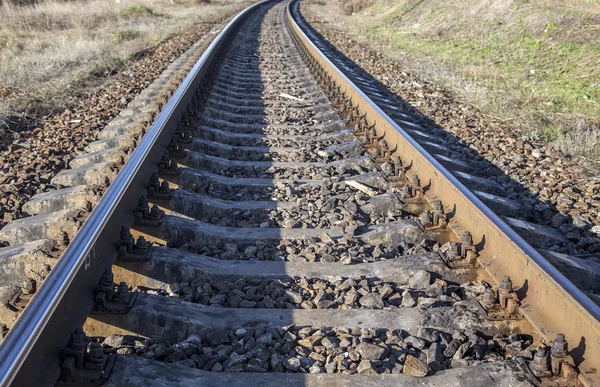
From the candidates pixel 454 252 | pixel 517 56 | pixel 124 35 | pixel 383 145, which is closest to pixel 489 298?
pixel 454 252

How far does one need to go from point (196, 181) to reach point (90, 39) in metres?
12.8

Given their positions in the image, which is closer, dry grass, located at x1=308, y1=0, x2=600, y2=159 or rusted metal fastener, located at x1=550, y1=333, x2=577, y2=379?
rusted metal fastener, located at x1=550, y1=333, x2=577, y2=379

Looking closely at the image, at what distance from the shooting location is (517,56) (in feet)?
38.8

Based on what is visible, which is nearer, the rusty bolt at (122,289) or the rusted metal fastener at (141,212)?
the rusty bolt at (122,289)

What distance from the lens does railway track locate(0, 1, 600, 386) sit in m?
2.52

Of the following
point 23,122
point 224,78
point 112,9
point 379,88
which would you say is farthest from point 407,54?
point 112,9

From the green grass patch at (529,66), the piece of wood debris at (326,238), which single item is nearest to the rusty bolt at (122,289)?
the piece of wood debris at (326,238)

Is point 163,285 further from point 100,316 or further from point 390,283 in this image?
point 390,283

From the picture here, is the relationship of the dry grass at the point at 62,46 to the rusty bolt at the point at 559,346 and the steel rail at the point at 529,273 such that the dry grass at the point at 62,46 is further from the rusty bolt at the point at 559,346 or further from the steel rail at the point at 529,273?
the rusty bolt at the point at 559,346

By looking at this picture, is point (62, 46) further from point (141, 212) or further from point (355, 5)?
point (355, 5)

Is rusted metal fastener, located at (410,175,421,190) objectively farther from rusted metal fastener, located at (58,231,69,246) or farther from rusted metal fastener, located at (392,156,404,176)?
rusted metal fastener, located at (58,231,69,246)

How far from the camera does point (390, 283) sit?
3.35 meters

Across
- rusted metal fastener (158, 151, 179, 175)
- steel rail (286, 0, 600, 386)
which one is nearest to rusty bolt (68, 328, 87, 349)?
steel rail (286, 0, 600, 386)

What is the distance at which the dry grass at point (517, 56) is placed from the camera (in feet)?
25.5
